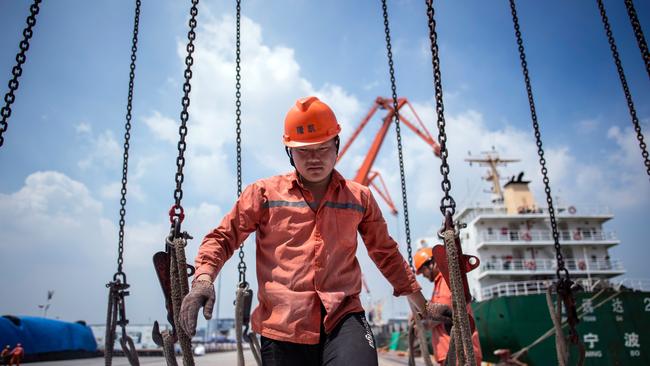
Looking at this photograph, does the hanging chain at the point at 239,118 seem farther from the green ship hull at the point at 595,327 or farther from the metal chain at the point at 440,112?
the green ship hull at the point at 595,327

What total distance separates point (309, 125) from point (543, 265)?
2488cm

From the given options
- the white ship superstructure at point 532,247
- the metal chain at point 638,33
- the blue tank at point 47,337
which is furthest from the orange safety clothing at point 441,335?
the white ship superstructure at point 532,247

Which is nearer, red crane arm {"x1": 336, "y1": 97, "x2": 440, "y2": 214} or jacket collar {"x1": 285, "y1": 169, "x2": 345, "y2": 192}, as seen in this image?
jacket collar {"x1": 285, "y1": 169, "x2": 345, "y2": 192}

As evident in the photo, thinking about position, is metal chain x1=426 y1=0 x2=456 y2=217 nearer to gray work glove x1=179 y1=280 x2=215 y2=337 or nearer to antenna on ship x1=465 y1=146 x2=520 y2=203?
gray work glove x1=179 y1=280 x2=215 y2=337

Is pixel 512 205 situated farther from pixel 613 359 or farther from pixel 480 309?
pixel 613 359

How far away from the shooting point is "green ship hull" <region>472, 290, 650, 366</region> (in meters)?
12.8

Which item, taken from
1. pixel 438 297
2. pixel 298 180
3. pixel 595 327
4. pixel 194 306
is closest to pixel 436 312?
pixel 298 180

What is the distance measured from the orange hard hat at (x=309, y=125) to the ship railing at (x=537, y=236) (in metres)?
23.6

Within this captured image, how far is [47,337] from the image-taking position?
15961 millimetres

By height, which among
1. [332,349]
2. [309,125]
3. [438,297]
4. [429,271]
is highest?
[309,125]

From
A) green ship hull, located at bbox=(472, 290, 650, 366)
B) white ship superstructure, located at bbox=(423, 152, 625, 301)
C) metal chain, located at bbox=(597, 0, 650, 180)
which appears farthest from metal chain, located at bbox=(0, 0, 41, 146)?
white ship superstructure, located at bbox=(423, 152, 625, 301)

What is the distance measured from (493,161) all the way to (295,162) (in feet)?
111

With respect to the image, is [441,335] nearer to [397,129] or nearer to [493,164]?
[397,129]

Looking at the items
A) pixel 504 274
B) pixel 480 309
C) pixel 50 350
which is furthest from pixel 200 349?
pixel 504 274
